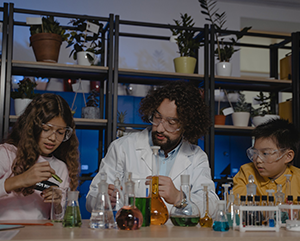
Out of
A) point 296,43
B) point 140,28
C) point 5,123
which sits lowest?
point 5,123

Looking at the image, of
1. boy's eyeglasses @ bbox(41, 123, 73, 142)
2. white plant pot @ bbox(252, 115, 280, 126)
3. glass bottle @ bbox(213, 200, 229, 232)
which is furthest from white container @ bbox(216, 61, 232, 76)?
glass bottle @ bbox(213, 200, 229, 232)

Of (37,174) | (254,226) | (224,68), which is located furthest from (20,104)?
(254,226)

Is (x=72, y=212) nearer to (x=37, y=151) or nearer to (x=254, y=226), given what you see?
(x=254, y=226)

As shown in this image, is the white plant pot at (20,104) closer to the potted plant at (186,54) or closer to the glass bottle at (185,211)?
the potted plant at (186,54)

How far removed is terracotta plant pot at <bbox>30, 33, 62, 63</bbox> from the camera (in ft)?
9.41

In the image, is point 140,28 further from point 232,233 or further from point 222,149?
point 232,233

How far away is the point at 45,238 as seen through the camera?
0.88 m

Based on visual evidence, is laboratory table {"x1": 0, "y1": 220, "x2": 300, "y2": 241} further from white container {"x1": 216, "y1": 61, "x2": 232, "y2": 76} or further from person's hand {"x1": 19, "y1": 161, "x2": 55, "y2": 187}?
white container {"x1": 216, "y1": 61, "x2": 232, "y2": 76}

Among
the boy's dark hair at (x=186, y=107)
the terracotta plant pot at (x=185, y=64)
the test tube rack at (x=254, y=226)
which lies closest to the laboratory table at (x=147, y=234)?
the test tube rack at (x=254, y=226)

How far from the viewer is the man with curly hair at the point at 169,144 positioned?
1933 millimetres

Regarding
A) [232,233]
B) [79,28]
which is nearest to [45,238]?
[232,233]

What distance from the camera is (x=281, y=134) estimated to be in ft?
6.86

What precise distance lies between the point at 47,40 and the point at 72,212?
210cm

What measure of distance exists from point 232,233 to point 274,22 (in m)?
4.64
